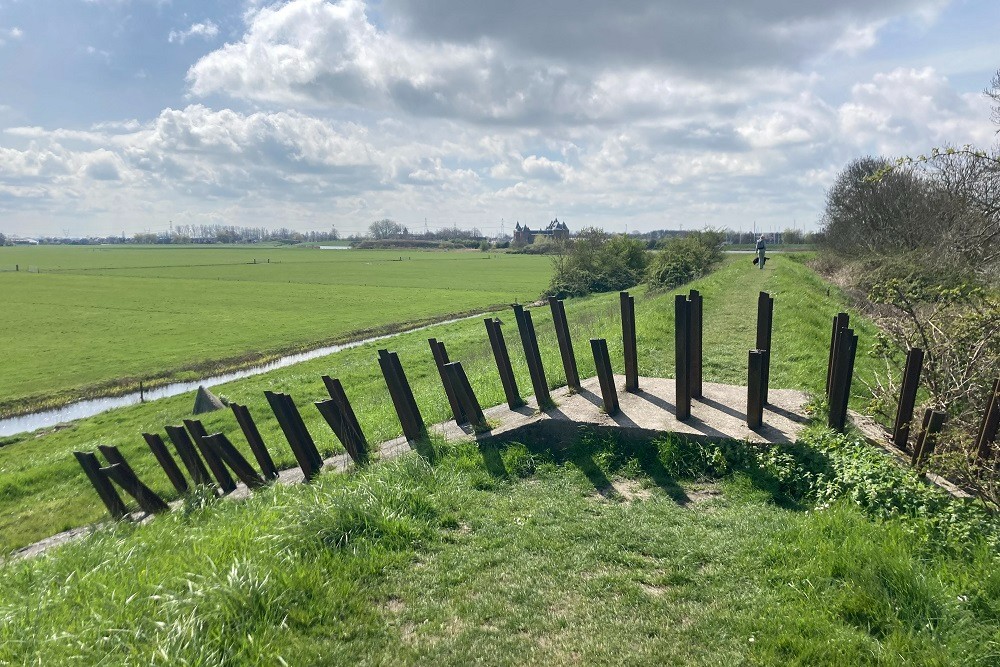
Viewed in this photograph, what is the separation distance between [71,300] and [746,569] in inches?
2434

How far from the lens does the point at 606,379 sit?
21.9ft

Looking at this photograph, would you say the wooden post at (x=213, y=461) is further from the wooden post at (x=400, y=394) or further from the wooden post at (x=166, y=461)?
the wooden post at (x=400, y=394)

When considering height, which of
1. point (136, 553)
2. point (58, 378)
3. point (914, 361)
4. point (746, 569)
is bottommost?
point (58, 378)

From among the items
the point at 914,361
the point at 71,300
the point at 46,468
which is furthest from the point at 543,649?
the point at 71,300

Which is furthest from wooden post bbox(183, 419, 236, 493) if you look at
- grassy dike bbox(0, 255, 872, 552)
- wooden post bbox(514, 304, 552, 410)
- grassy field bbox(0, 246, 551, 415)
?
grassy field bbox(0, 246, 551, 415)

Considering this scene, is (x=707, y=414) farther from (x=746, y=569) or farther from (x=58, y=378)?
(x=58, y=378)

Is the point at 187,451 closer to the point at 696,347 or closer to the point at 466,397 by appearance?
the point at 466,397

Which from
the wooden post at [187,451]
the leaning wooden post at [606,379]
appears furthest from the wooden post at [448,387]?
the wooden post at [187,451]

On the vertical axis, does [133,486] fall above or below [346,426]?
below

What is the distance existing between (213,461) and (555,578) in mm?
5478

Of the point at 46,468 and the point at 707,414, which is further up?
the point at 707,414

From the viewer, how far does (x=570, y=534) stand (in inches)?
183

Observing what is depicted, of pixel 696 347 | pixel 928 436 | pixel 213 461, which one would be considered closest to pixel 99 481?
pixel 213 461

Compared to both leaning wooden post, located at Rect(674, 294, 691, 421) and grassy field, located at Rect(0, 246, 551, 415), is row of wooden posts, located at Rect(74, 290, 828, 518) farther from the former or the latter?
grassy field, located at Rect(0, 246, 551, 415)
